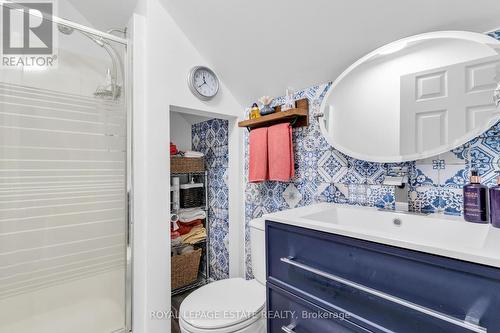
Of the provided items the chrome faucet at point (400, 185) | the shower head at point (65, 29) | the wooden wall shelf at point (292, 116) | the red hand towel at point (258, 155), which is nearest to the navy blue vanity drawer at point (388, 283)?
the chrome faucet at point (400, 185)

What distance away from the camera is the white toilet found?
1.15m

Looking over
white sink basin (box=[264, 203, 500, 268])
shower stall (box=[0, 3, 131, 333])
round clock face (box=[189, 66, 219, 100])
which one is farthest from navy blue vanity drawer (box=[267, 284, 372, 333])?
round clock face (box=[189, 66, 219, 100])

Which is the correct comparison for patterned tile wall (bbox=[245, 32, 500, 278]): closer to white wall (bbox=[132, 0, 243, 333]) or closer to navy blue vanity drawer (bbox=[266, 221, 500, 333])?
navy blue vanity drawer (bbox=[266, 221, 500, 333])

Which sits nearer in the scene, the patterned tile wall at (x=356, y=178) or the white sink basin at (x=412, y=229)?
the white sink basin at (x=412, y=229)

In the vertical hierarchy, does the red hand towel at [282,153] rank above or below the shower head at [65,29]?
below

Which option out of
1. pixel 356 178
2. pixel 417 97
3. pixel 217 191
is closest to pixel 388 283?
pixel 356 178

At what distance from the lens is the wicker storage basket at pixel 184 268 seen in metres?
1.97

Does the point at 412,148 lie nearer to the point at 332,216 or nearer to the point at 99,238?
the point at 332,216

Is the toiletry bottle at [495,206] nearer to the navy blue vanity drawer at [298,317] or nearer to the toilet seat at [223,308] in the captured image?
the navy blue vanity drawer at [298,317]

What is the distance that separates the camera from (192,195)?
2.13m

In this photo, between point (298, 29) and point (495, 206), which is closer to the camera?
point (495, 206)

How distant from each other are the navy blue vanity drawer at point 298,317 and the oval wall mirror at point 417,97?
28.2 inches

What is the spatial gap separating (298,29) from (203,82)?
0.73 m

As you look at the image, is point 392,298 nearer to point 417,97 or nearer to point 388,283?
point 388,283
